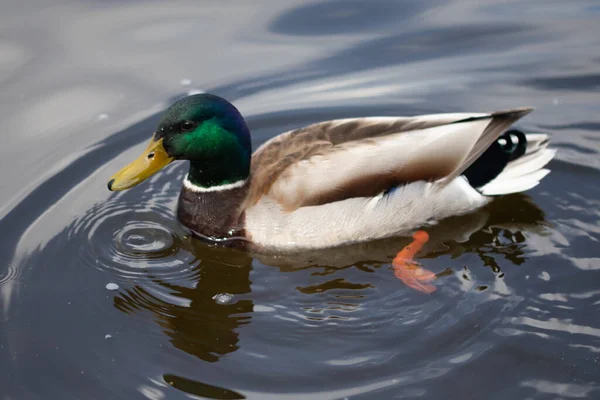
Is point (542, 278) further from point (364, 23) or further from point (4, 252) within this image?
→ point (364, 23)

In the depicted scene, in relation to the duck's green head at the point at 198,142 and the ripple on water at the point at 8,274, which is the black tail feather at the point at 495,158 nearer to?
the duck's green head at the point at 198,142

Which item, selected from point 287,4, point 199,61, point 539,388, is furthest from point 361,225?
point 287,4

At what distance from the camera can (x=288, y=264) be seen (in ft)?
20.7

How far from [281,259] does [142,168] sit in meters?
1.21

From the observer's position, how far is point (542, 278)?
5902mm

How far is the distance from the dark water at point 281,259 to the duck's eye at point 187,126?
928mm

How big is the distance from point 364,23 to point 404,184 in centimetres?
364

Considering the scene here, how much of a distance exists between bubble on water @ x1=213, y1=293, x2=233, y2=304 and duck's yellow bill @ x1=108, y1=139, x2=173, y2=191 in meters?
1.00

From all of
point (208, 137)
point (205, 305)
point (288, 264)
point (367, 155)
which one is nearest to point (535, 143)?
point (367, 155)

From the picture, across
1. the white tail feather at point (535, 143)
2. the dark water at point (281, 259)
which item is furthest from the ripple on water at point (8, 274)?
the white tail feather at point (535, 143)

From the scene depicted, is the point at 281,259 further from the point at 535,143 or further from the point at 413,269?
the point at 535,143

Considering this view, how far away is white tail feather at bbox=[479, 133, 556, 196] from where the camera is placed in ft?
21.7

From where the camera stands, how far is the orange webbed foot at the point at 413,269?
5.91 meters

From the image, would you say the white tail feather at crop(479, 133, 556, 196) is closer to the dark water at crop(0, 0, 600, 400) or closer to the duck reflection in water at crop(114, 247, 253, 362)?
the dark water at crop(0, 0, 600, 400)
